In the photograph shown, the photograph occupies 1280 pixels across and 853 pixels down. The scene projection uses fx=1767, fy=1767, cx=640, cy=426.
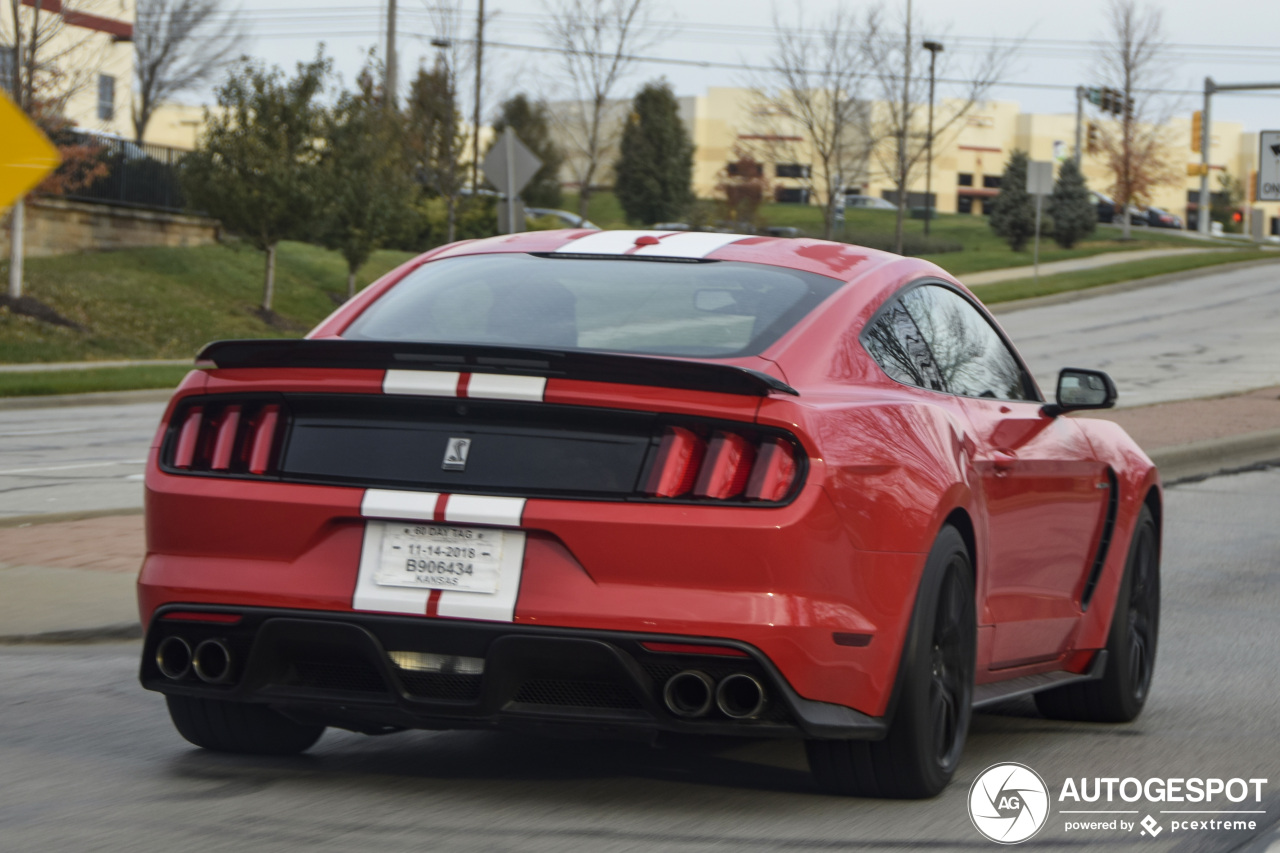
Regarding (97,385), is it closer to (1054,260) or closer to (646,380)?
(646,380)

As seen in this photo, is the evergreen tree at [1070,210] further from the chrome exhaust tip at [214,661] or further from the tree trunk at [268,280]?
the chrome exhaust tip at [214,661]

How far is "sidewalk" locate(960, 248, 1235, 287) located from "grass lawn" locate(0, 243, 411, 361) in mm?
14688

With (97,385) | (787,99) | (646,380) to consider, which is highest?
(787,99)

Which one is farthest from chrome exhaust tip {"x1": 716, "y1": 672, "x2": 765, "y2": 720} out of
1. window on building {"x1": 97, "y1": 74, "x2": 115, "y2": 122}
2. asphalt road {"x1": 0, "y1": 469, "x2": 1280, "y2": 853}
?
window on building {"x1": 97, "y1": 74, "x2": 115, "y2": 122}

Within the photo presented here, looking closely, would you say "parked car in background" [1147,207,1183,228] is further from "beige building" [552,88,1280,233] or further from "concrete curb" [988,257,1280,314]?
"beige building" [552,88,1280,233]

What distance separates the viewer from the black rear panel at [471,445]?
4.14m

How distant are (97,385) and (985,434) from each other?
19018 millimetres

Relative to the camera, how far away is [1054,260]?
4847cm

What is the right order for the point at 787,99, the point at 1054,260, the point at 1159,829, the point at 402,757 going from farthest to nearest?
the point at 787,99, the point at 1054,260, the point at 402,757, the point at 1159,829

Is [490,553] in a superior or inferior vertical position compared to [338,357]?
inferior

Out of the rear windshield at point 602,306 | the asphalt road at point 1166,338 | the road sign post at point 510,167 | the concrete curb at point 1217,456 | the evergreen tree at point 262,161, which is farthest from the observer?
the evergreen tree at point 262,161

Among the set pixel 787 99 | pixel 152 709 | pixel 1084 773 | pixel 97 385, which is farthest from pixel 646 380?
pixel 787 99

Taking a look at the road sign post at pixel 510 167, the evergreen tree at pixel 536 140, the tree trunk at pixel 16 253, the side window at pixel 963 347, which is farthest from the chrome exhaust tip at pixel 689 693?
the evergreen tree at pixel 536 140

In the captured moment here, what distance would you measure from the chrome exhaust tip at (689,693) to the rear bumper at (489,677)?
0.01 metres
